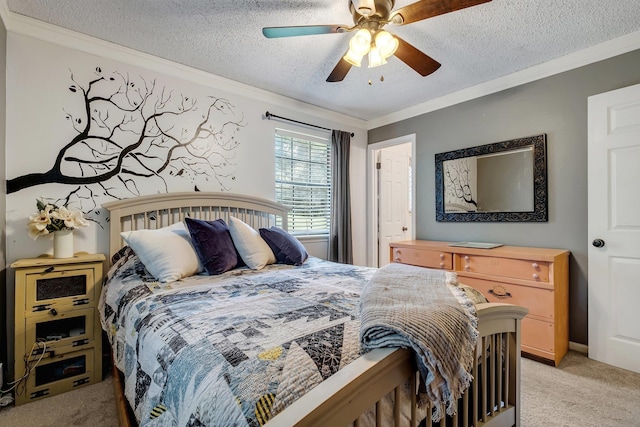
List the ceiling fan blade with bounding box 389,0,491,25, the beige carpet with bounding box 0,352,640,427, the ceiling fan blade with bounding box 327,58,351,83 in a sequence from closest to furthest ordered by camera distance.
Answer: the ceiling fan blade with bounding box 389,0,491,25
the beige carpet with bounding box 0,352,640,427
the ceiling fan blade with bounding box 327,58,351,83

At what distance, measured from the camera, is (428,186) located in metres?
3.62

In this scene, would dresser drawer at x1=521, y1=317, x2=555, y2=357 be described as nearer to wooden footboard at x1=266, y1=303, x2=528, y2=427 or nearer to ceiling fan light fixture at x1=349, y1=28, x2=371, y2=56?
wooden footboard at x1=266, y1=303, x2=528, y2=427

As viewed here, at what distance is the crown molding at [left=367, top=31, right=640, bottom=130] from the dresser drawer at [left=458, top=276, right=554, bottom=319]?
1928mm

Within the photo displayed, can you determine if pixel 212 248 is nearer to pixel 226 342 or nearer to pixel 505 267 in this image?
pixel 226 342

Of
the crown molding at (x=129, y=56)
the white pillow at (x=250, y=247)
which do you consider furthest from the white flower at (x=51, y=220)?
the crown molding at (x=129, y=56)

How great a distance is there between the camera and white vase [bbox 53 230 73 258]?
1981 millimetres

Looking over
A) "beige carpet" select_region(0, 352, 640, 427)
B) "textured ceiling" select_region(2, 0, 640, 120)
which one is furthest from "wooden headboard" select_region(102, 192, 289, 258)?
"textured ceiling" select_region(2, 0, 640, 120)

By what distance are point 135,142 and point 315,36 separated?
171cm

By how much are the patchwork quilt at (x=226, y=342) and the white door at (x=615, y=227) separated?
2.04m

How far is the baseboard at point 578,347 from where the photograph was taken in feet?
7.96

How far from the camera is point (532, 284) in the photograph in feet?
7.71

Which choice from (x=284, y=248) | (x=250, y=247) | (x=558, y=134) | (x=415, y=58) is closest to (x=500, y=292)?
(x=558, y=134)

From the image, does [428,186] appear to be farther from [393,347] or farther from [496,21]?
[393,347]

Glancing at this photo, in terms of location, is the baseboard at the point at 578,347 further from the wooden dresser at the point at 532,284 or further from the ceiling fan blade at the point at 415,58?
the ceiling fan blade at the point at 415,58
